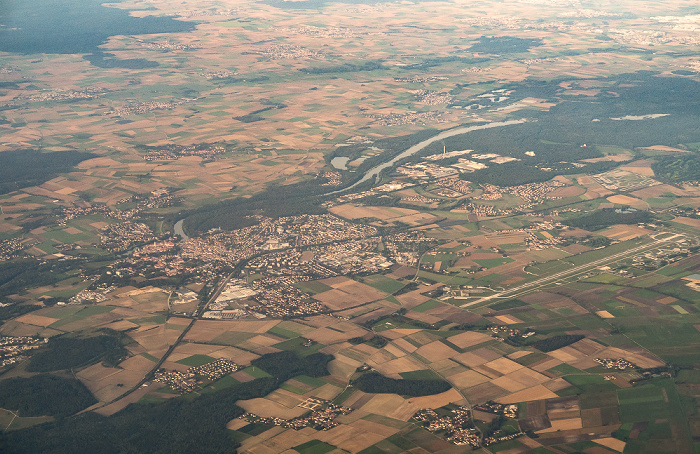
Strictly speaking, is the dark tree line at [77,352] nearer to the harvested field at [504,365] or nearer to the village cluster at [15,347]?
the village cluster at [15,347]

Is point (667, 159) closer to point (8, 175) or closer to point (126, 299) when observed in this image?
point (126, 299)

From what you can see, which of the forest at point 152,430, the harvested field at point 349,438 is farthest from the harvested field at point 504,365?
the forest at point 152,430

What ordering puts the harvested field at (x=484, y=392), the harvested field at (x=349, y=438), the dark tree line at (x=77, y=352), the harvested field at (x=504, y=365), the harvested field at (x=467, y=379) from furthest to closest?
the dark tree line at (x=77, y=352)
the harvested field at (x=504, y=365)
the harvested field at (x=467, y=379)
the harvested field at (x=484, y=392)
the harvested field at (x=349, y=438)

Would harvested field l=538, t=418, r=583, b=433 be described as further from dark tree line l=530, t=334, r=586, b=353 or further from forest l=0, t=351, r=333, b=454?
→ forest l=0, t=351, r=333, b=454

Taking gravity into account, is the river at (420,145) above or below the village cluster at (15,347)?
above

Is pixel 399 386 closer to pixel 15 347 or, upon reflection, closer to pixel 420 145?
pixel 15 347

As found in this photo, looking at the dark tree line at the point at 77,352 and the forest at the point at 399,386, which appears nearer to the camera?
the forest at the point at 399,386

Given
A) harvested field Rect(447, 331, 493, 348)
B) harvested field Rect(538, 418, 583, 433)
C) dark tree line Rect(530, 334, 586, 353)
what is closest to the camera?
harvested field Rect(538, 418, 583, 433)

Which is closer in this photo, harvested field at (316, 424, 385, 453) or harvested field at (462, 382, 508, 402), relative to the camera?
harvested field at (316, 424, 385, 453)

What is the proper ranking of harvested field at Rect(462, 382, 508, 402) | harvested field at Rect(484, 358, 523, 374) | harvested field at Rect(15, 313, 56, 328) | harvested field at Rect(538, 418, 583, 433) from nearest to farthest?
harvested field at Rect(538, 418, 583, 433) → harvested field at Rect(462, 382, 508, 402) → harvested field at Rect(484, 358, 523, 374) → harvested field at Rect(15, 313, 56, 328)

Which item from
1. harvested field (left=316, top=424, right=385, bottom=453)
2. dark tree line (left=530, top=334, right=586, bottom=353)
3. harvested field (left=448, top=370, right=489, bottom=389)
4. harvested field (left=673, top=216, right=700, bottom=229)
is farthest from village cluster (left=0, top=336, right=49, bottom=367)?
harvested field (left=673, top=216, right=700, bottom=229)

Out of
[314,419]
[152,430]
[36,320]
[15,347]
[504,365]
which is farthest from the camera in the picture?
[36,320]

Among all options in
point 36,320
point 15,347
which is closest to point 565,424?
point 15,347
